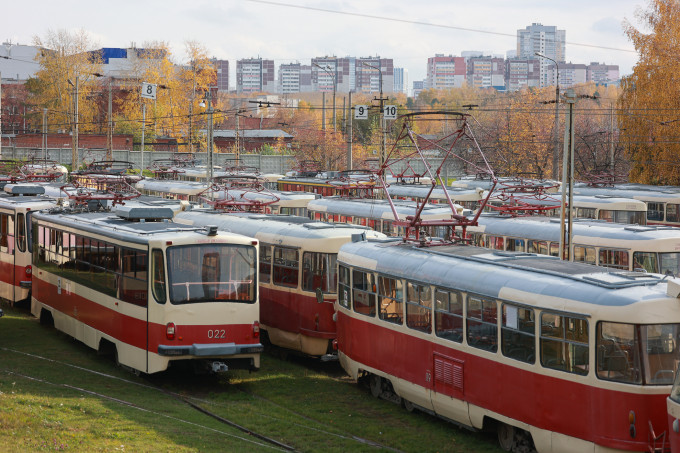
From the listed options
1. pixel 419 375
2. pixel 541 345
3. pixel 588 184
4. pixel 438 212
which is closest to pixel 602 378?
pixel 541 345

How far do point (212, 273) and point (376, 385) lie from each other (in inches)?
142

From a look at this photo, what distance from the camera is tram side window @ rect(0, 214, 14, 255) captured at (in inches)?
1000

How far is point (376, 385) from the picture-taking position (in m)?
16.9

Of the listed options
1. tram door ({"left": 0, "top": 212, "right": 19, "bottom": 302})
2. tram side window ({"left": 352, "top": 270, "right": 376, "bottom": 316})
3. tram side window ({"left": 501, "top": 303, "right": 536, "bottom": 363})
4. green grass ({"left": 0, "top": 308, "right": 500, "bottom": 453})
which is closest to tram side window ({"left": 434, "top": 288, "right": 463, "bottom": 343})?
tram side window ({"left": 501, "top": 303, "right": 536, "bottom": 363})

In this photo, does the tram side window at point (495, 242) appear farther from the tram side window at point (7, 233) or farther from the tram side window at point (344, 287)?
the tram side window at point (7, 233)

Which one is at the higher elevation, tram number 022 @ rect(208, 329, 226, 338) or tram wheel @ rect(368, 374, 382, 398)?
tram number 022 @ rect(208, 329, 226, 338)

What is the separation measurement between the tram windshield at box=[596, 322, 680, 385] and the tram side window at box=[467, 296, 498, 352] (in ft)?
7.31

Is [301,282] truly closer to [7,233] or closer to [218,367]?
[218,367]

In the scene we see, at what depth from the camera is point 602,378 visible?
11.2 meters

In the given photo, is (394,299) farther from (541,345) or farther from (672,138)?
(672,138)

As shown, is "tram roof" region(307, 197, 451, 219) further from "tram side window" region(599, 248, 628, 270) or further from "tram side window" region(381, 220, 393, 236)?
"tram side window" region(599, 248, 628, 270)

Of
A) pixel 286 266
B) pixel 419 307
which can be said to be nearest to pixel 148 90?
pixel 286 266

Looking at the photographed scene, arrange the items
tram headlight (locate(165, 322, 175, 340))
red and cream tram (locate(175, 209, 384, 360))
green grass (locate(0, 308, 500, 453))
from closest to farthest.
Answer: green grass (locate(0, 308, 500, 453)) < tram headlight (locate(165, 322, 175, 340)) < red and cream tram (locate(175, 209, 384, 360))

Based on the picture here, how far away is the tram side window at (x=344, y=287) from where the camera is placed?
17511 mm
